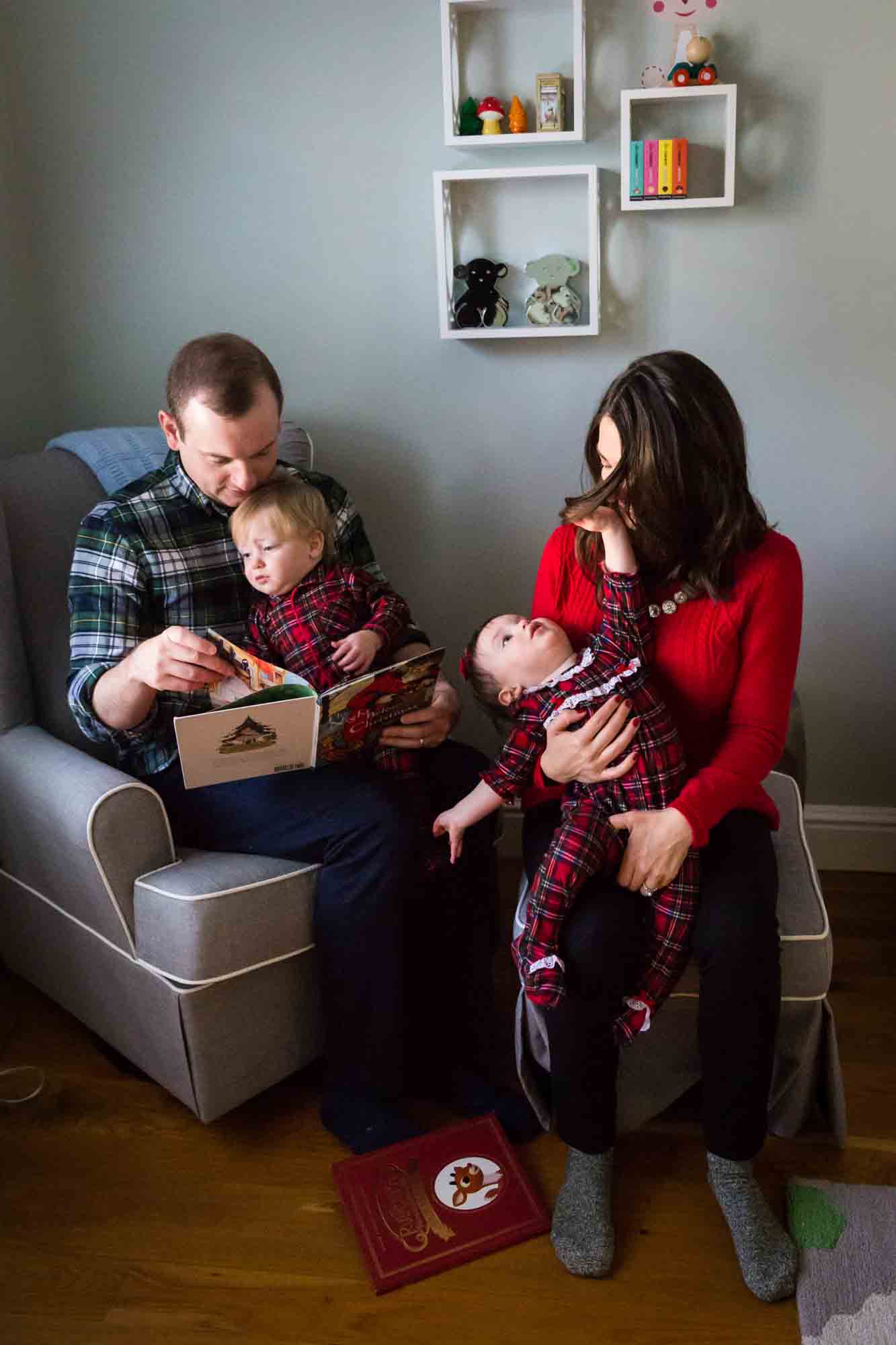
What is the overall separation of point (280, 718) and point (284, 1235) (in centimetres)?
75

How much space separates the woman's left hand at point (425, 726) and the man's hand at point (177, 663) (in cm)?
29

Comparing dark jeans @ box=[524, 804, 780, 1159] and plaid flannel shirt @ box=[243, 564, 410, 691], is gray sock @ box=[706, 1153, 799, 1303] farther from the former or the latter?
plaid flannel shirt @ box=[243, 564, 410, 691]

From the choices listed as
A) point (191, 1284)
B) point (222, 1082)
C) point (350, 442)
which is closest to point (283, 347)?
point (350, 442)

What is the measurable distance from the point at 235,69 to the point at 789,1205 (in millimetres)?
2210

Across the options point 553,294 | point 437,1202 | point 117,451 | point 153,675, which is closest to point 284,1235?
point 437,1202

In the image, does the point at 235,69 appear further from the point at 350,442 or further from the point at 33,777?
the point at 33,777

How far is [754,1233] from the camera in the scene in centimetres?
150

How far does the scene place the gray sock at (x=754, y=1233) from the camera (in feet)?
4.83

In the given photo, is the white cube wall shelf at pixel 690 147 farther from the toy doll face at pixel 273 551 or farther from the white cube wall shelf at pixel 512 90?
the toy doll face at pixel 273 551

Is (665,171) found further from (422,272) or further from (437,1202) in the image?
(437,1202)

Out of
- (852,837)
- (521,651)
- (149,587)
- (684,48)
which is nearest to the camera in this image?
(521,651)

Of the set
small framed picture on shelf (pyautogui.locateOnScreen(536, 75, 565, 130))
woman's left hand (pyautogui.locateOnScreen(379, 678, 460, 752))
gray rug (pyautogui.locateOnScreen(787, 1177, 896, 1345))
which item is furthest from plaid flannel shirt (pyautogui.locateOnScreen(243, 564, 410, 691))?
gray rug (pyautogui.locateOnScreen(787, 1177, 896, 1345))

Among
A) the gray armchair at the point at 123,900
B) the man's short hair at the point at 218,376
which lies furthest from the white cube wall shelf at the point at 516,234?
the gray armchair at the point at 123,900

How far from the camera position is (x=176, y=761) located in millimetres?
1896
